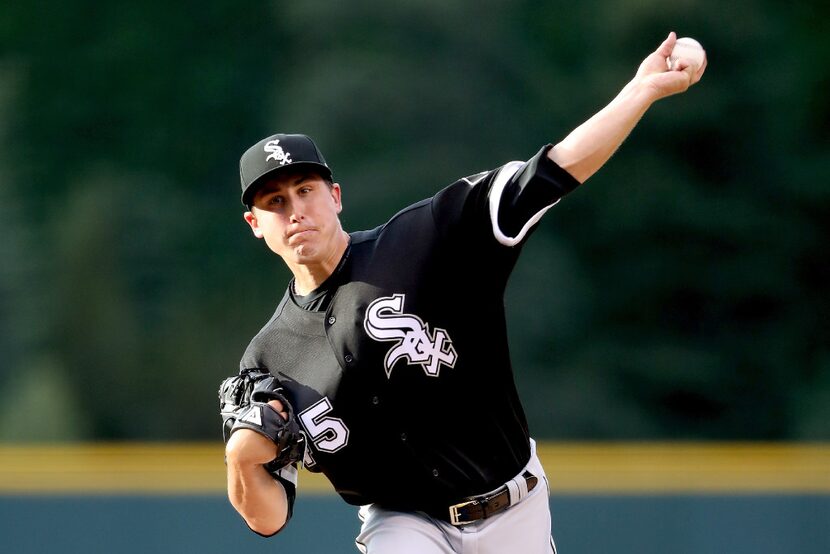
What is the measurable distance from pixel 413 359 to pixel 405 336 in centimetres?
6

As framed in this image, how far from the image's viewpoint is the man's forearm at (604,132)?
121 inches

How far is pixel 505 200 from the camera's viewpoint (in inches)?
129

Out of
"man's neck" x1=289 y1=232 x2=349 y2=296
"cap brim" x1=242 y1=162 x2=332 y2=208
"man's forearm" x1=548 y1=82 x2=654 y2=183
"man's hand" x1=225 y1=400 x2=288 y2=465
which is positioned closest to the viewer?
"man's forearm" x1=548 y1=82 x2=654 y2=183

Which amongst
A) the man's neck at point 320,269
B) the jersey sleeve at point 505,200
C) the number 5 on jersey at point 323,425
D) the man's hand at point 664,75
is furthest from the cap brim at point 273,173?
the man's hand at point 664,75

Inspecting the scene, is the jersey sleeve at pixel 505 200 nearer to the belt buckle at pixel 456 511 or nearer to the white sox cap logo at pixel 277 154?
the white sox cap logo at pixel 277 154

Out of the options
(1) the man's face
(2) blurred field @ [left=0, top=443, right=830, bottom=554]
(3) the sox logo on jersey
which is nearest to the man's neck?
(1) the man's face

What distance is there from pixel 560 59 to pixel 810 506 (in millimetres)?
6403

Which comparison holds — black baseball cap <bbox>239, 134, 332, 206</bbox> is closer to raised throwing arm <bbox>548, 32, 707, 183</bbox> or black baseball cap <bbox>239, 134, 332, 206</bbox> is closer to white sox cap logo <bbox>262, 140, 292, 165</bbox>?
white sox cap logo <bbox>262, 140, 292, 165</bbox>

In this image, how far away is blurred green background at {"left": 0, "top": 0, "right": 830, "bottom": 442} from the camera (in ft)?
33.7

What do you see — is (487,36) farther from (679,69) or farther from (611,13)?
(679,69)

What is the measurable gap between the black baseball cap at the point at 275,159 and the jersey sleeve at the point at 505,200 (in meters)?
0.36

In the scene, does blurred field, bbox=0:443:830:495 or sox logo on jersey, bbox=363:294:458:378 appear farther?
blurred field, bbox=0:443:830:495

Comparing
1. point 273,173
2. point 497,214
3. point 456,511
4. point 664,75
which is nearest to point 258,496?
point 456,511

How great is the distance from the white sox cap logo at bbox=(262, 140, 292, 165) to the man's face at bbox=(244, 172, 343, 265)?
1.9 inches
